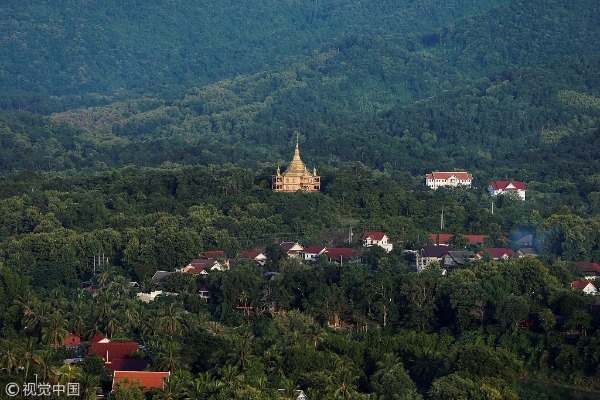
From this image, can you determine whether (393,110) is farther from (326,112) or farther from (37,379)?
(37,379)

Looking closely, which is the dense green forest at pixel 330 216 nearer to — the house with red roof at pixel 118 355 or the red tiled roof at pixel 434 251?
the house with red roof at pixel 118 355

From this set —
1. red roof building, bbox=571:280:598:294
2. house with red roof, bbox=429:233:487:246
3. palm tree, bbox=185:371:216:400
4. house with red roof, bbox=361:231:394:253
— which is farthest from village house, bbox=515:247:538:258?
palm tree, bbox=185:371:216:400

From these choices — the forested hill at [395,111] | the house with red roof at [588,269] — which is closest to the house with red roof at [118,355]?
the house with red roof at [588,269]

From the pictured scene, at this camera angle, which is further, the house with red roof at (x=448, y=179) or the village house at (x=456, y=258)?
the house with red roof at (x=448, y=179)

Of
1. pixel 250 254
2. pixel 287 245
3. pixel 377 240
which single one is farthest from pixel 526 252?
pixel 250 254

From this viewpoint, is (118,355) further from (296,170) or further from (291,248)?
(296,170)

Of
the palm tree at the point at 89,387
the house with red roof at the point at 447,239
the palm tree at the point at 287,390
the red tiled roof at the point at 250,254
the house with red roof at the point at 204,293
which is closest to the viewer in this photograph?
the palm tree at the point at 89,387
